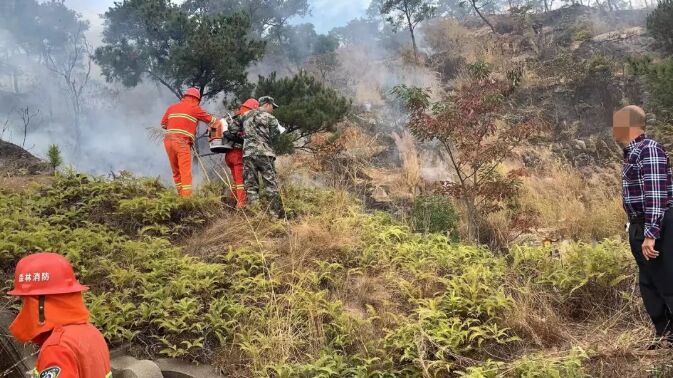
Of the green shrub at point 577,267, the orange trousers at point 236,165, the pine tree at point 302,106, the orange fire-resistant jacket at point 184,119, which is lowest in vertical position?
the green shrub at point 577,267

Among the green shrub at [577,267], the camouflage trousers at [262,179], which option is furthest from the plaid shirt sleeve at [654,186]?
the camouflage trousers at [262,179]

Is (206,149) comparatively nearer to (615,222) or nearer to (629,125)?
(615,222)

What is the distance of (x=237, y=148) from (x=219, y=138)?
26 centimetres

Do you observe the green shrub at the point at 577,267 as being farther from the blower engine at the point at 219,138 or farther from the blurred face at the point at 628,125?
the blower engine at the point at 219,138

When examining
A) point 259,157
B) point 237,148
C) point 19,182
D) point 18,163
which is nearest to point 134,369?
point 259,157

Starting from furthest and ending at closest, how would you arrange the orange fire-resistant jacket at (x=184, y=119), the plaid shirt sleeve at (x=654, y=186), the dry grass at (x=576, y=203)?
the dry grass at (x=576, y=203) < the orange fire-resistant jacket at (x=184, y=119) < the plaid shirt sleeve at (x=654, y=186)

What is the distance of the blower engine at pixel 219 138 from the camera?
645cm

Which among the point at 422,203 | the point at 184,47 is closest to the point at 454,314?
the point at 422,203

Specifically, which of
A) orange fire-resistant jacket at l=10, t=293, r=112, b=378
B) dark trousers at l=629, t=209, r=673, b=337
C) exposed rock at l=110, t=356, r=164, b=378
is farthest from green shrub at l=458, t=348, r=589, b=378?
orange fire-resistant jacket at l=10, t=293, r=112, b=378

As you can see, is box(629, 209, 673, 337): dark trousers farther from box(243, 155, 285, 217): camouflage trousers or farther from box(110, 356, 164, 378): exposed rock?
box(243, 155, 285, 217): camouflage trousers

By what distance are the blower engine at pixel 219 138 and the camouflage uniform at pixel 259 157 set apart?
0.32m

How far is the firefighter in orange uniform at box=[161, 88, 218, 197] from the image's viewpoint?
6.31 meters

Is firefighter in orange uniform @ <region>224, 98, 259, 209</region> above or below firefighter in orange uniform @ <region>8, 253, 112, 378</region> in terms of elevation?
above

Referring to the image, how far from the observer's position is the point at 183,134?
6.36 metres
